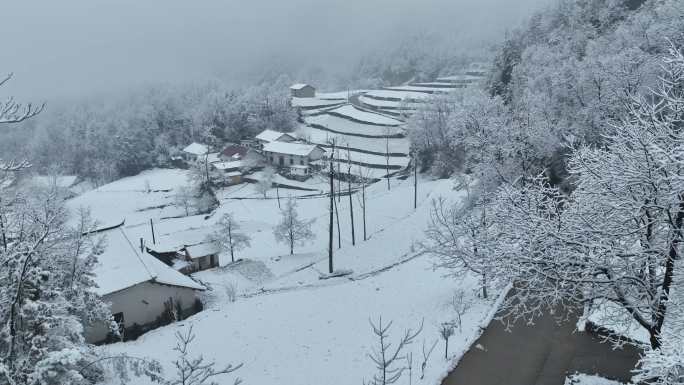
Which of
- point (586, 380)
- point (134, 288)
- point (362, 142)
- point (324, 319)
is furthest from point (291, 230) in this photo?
point (362, 142)

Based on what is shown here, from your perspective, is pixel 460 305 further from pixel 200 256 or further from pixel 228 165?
pixel 228 165

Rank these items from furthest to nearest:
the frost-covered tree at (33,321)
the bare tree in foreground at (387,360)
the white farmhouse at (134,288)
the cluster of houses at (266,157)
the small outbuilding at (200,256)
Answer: the cluster of houses at (266,157) → the small outbuilding at (200,256) → the white farmhouse at (134,288) → the bare tree in foreground at (387,360) → the frost-covered tree at (33,321)

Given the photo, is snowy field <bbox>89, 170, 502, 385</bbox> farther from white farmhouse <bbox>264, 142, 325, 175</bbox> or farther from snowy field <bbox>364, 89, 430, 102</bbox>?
snowy field <bbox>364, 89, 430, 102</bbox>

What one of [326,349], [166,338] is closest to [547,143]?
[326,349]

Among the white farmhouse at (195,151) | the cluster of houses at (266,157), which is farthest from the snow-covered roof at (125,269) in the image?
the white farmhouse at (195,151)

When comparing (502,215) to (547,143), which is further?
(547,143)

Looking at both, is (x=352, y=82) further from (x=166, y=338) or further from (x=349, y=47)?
(x=166, y=338)

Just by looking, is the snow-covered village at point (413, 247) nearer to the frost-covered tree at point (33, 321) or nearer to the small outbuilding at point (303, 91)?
the frost-covered tree at point (33, 321)
